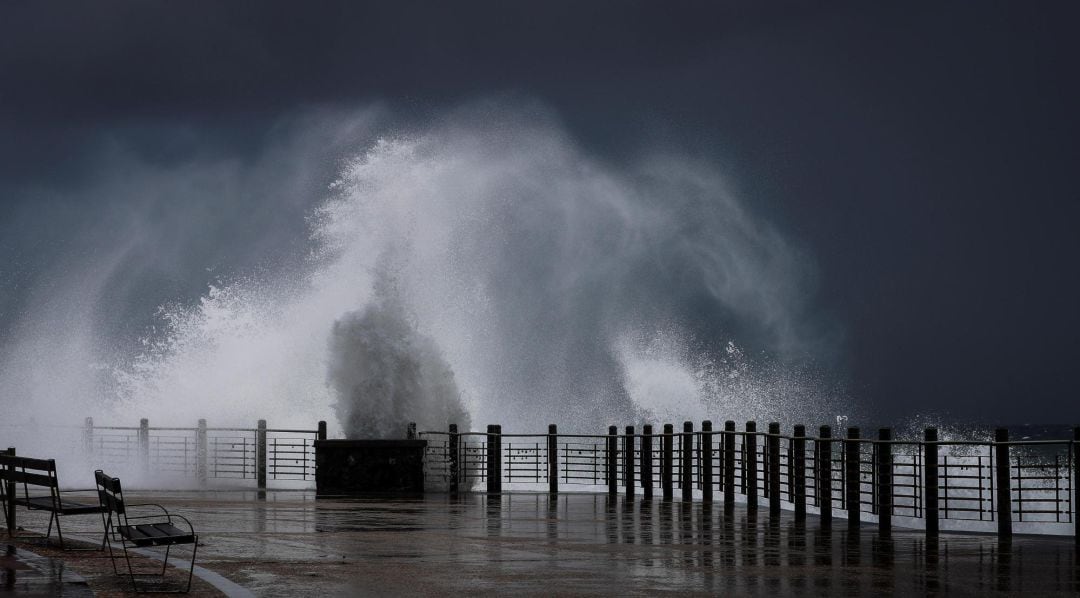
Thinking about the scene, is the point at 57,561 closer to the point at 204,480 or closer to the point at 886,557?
the point at 886,557

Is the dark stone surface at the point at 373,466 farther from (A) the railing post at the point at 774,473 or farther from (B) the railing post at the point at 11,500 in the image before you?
Answer: (B) the railing post at the point at 11,500

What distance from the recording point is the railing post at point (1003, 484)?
15906mm

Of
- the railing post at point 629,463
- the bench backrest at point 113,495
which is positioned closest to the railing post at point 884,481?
the railing post at point 629,463

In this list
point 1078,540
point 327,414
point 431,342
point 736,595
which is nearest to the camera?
point 736,595

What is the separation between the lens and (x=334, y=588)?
9820mm

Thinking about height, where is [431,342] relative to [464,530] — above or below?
above

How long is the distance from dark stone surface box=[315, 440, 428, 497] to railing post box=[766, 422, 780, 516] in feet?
25.1

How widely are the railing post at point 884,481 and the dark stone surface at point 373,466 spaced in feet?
33.7

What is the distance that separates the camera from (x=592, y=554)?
1269cm

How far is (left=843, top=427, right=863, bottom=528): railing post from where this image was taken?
17250 millimetres

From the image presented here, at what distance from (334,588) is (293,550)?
121 inches

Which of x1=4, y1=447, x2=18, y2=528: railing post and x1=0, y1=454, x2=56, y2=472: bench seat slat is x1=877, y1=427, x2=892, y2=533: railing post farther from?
x1=4, y1=447, x2=18, y2=528: railing post

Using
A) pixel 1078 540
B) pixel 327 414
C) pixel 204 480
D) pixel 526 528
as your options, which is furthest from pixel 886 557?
pixel 327 414

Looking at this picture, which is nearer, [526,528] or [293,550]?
[293,550]
